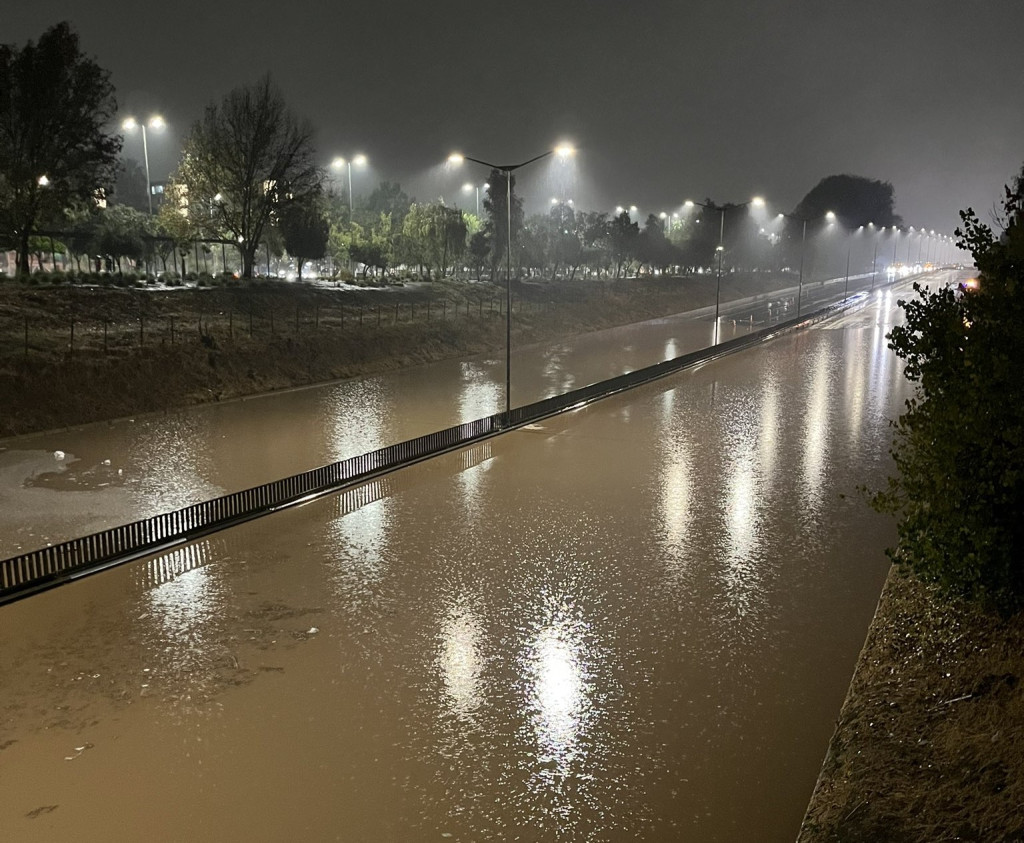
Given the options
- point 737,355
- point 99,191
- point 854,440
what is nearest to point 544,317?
point 737,355

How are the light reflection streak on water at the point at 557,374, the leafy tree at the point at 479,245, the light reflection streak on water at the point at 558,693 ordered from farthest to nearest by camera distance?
the leafy tree at the point at 479,245
the light reflection streak on water at the point at 557,374
the light reflection streak on water at the point at 558,693

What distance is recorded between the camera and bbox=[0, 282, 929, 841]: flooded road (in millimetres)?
8484

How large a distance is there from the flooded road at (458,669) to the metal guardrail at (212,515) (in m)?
0.46

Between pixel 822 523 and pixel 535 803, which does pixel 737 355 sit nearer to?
pixel 822 523

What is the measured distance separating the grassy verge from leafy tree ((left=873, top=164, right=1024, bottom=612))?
27.5 inches

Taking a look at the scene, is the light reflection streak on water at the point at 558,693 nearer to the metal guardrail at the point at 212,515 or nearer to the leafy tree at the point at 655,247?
the metal guardrail at the point at 212,515

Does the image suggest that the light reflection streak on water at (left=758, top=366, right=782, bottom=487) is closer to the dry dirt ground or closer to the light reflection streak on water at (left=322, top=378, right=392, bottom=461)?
the light reflection streak on water at (left=322, top=378, right=392, bottom=461)

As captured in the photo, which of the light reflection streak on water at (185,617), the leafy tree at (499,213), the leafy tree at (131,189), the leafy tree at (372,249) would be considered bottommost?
the light reflection streak on water at (185,617)

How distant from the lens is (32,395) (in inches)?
1065

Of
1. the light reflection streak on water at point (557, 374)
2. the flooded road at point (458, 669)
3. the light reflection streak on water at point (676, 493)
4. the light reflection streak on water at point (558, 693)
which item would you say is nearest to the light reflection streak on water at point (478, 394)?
the light reflection streak on water at point (557, 374)

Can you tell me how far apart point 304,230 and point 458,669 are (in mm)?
51015

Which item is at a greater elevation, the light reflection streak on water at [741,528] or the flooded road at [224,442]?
the flooded road at [224,442]

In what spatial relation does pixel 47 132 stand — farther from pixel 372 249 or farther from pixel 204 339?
pixel 372 249

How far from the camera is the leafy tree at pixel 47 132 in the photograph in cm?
3916
